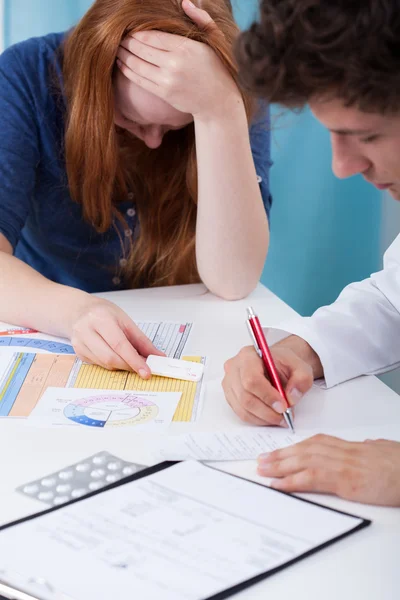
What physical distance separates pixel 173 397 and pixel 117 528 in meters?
0.33

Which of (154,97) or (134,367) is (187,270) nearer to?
(154,97)

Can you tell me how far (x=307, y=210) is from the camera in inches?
82.4

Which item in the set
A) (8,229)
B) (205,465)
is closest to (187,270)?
(8,229)

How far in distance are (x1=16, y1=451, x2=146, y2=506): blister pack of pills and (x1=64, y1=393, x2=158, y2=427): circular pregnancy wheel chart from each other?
3.7 inches

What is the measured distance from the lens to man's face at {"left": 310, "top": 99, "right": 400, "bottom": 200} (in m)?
0.71

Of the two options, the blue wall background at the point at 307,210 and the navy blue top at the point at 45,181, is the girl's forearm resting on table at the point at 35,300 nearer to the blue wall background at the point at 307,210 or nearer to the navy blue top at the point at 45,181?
the navy blue top at the point at 45,181

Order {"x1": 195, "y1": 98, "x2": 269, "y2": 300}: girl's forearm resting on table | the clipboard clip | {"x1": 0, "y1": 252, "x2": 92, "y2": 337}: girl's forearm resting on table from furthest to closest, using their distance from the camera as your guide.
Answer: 1. {"x1": 195, "y1": 98, "x2": 269, "y2": 300}: girl's forearm resting on table
2. {"x1": 0, "y1": 252, "x2": 92, "y2": 337}: girl's forearm resting on table
3. the clipboard clip

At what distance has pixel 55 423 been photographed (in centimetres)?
95

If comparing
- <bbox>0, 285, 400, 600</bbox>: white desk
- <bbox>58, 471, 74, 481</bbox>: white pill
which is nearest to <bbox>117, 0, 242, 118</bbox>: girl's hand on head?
<bbox>0, 285, 400, 600</bbox>: white desk

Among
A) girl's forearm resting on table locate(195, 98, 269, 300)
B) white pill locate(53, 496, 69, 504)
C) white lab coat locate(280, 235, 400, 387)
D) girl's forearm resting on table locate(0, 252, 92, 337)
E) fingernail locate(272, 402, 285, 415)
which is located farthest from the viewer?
girl's forearm resting on table locate(195, 98, 269, 300)

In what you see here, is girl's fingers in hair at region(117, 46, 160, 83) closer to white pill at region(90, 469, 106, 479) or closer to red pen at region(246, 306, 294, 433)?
red pen at region(246, 306, 294, 433)

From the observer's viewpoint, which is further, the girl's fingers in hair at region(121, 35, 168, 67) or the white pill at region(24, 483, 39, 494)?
the girl's fingers in hair at region(121, 35, 168, 67)

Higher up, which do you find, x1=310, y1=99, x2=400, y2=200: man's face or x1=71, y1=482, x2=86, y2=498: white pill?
x1=310, y1=99, x2=400, y2=200: man's face

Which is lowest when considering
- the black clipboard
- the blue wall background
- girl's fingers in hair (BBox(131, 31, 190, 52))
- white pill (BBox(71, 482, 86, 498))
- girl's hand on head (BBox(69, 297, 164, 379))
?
the blue wall background
